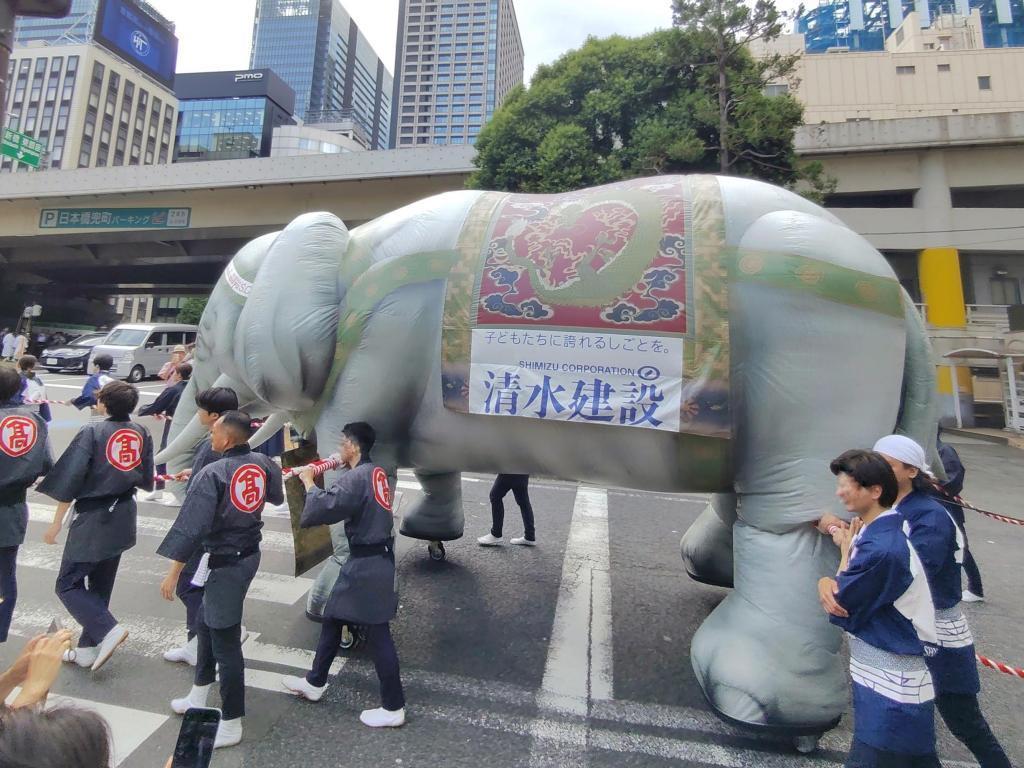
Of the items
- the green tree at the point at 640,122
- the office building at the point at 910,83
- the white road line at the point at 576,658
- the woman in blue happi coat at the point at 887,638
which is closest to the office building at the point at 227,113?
the office building at the point at 910,83

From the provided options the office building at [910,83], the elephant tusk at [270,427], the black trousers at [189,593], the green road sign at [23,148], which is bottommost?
the black trousers at [189,593]

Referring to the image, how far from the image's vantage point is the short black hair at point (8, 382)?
9.66 ft

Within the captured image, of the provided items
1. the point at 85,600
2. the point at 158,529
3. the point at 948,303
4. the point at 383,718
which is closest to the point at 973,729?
the point at 383,718

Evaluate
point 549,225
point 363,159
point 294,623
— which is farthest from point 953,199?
point 294,623

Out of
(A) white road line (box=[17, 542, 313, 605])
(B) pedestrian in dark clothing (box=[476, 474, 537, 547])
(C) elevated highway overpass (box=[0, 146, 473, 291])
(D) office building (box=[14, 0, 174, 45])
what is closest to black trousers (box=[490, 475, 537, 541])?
(B) pedestrian in dark clothing (box=[476, 474, 537, 547])

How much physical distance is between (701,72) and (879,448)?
11.2 metres

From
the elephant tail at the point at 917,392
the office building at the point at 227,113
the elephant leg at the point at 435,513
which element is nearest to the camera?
the elephant tail at the point at 917,392

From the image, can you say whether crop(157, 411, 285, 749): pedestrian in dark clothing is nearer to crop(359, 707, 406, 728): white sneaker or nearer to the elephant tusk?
crop(359, 707, 406, 728): white sneaker

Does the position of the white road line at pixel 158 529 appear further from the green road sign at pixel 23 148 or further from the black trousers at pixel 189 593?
the green road sign at pixel 23 148

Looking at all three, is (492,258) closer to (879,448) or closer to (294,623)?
(879,448)

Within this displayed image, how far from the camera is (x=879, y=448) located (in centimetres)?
212

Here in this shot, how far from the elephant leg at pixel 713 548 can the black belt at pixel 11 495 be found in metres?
4.00

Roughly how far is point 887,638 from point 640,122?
11.1m

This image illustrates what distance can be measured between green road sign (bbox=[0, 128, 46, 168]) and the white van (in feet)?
19.2
